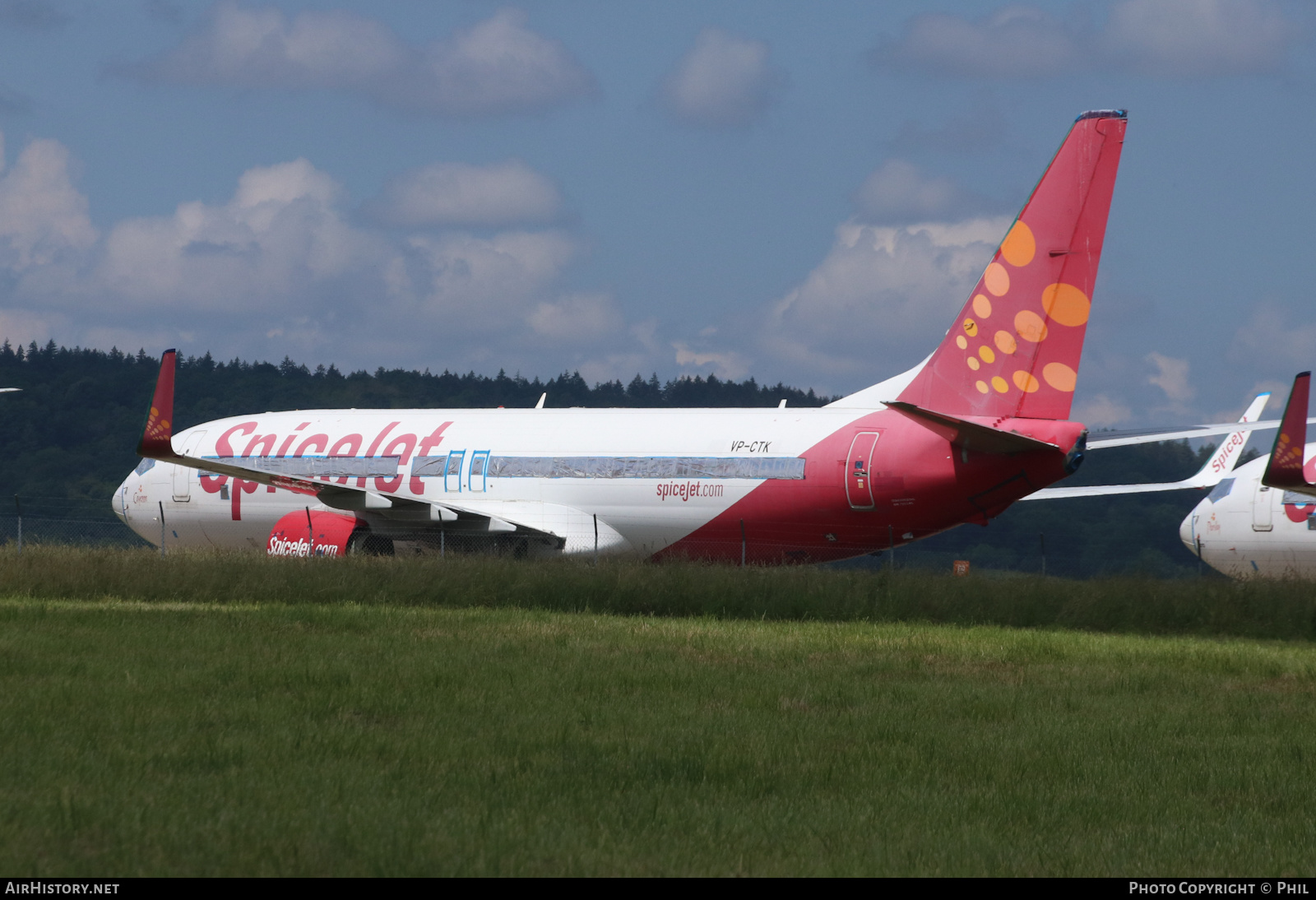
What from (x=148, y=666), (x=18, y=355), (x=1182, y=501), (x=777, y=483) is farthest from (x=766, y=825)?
(x=18, y=355)

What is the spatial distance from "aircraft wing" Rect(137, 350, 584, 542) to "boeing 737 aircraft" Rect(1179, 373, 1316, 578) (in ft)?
40.7

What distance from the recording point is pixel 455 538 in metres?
27.2

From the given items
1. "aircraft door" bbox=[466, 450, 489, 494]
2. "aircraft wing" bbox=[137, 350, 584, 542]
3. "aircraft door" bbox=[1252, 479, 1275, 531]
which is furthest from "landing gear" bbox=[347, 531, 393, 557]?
"aircraft door" bbox=[1252, 479, 1275, 531]

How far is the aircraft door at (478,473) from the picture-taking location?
27675 millimetres

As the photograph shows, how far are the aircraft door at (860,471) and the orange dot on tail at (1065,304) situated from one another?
3413 mm

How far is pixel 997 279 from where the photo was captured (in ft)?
69.2

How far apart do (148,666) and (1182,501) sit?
8351 centimetres

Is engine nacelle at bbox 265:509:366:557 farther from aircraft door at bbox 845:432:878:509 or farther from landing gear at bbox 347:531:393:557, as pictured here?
aircraft door at bbox 845:432:878:509

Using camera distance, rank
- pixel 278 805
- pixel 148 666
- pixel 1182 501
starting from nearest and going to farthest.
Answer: pixel 278 805
pixel 148 666
pixel 1182 501

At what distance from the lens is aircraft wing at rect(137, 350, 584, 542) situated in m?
23.0

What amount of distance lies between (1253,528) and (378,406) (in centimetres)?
10729

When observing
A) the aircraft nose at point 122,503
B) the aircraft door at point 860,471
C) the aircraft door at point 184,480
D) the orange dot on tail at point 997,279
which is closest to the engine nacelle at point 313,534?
the aircraft door at point 184,480
